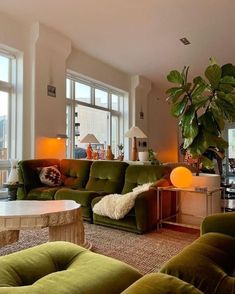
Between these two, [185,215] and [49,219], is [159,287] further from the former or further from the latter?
[185,215]

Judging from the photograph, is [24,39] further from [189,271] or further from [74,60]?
[189,271]

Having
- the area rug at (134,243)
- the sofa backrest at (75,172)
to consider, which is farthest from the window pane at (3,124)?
the area rug at (134,243)

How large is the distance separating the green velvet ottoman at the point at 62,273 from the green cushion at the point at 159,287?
0.27m

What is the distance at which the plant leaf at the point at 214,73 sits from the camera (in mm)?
3213

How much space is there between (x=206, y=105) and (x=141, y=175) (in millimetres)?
1365

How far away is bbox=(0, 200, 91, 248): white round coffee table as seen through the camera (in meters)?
2.45

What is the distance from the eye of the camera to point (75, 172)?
490 centimetres

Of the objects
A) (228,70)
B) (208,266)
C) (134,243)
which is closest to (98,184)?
(134,243)

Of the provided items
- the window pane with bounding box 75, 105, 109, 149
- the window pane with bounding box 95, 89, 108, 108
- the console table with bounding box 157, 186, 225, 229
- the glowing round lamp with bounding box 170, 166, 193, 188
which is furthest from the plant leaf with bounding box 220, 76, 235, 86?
the window pane with bounding box 95, 89, 108, 108

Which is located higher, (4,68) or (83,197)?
(4,68)

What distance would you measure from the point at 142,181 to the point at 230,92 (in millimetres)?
1677

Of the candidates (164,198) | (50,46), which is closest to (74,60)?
(50,46)

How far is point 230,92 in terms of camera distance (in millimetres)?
3271

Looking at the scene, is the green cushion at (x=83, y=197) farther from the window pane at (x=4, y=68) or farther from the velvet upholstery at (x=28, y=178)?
the window pane at (x=4, y=68)
